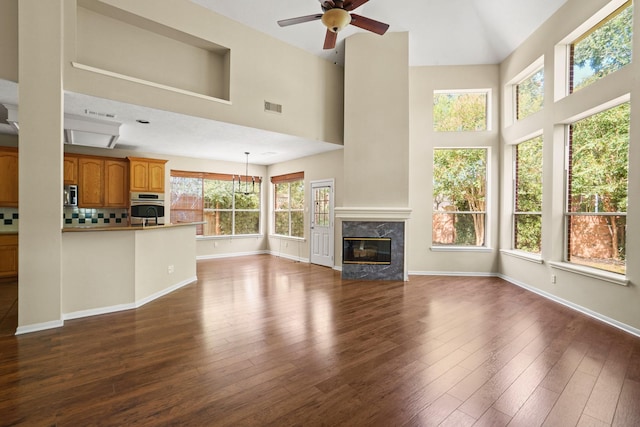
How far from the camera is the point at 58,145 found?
3154mm

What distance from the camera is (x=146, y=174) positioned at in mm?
6516

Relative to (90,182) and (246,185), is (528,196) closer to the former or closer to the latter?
(246,185)

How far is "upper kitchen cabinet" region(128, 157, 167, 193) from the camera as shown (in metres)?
6.34

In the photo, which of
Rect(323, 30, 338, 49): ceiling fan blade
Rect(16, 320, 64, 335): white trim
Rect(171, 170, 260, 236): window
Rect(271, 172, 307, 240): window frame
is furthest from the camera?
Rect(271, 172, 307, 240): window frame

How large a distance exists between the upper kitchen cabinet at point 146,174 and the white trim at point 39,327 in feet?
12.4

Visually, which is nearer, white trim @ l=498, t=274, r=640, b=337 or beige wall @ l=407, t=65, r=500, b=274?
white trim @ l=498, t=274, r=640, b=337

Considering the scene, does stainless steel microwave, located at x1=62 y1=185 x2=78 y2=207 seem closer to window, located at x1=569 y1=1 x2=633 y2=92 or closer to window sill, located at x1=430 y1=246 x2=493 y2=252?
window sill, located at x1=430 y1=246 x2=493 y2=252

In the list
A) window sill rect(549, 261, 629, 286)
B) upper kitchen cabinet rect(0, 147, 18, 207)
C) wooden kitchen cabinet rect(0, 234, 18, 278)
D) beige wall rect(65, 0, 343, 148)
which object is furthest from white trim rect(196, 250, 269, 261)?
window sill rect(549, 261, 629, 286)

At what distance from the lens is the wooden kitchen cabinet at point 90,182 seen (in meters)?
5.89

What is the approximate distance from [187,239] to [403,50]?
523 centimetres

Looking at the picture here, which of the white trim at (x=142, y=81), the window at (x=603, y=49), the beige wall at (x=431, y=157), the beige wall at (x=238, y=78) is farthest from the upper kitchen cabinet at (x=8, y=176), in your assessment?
the window at (x=603, y=49)

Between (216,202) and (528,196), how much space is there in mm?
7172

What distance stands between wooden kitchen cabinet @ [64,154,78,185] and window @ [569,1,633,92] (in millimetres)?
8625

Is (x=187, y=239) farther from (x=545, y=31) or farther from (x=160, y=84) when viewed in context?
(x=545, y=31)
